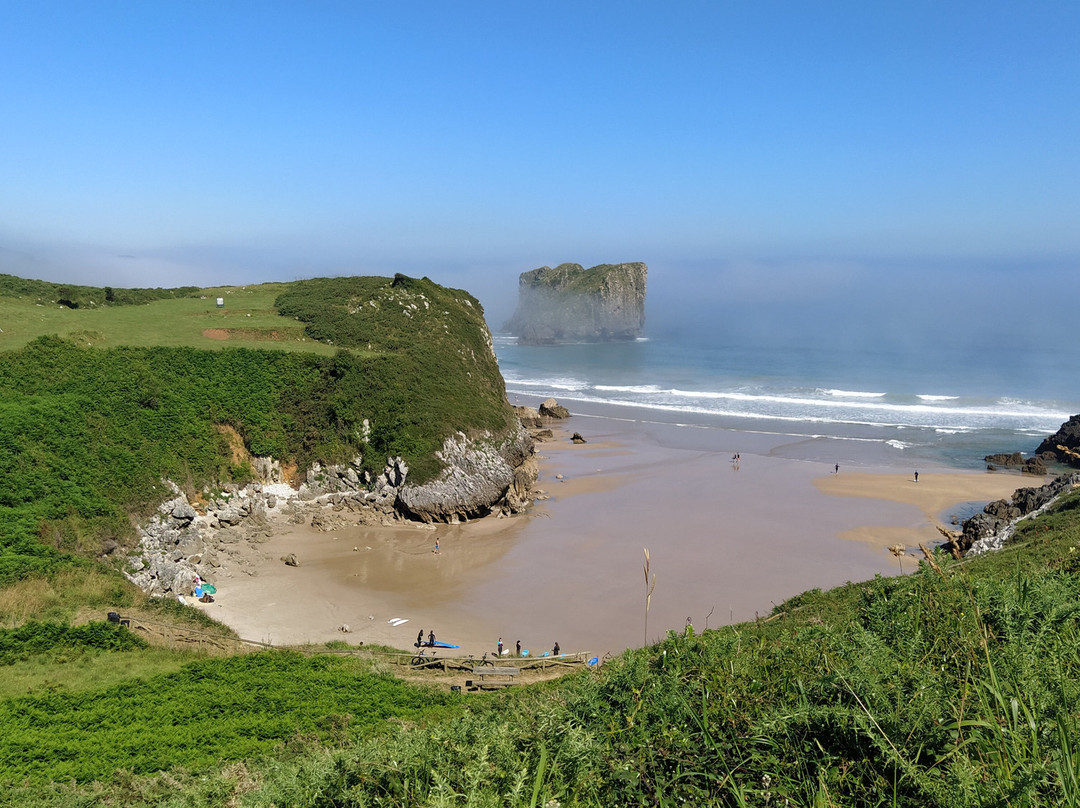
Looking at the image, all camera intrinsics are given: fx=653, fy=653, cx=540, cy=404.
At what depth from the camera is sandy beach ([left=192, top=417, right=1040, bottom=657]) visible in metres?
22.7

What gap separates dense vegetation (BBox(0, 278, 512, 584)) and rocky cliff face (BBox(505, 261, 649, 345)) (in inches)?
3665

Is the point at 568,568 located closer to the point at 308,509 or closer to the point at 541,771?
the point at 308,509

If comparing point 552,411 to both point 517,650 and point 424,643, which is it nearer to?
point 424,643

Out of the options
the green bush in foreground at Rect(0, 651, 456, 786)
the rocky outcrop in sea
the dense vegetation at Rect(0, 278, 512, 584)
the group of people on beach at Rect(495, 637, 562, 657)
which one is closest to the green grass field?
the dense vegetation at Rect(0, 278, 512, 584)

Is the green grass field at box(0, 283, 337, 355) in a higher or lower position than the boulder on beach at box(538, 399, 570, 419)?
higher

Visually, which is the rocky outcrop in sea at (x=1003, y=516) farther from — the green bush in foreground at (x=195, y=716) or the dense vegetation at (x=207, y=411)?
the dense vegetation at (x=207, y=411)

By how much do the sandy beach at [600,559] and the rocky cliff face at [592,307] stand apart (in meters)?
98.6

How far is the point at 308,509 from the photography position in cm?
3175

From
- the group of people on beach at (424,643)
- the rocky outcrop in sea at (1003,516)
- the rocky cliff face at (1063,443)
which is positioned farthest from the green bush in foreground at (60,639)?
the rocky cliff face at (1063,443)

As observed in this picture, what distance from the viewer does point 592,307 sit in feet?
456

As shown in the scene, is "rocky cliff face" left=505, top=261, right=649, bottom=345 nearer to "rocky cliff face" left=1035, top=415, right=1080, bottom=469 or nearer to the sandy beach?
"rocky cliff face" left=1035, top=415, right=1080, bottom=469

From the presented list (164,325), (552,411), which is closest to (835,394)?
(552,411)

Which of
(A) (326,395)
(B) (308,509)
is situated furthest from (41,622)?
(A) (326,395)

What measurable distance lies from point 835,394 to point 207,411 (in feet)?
208
